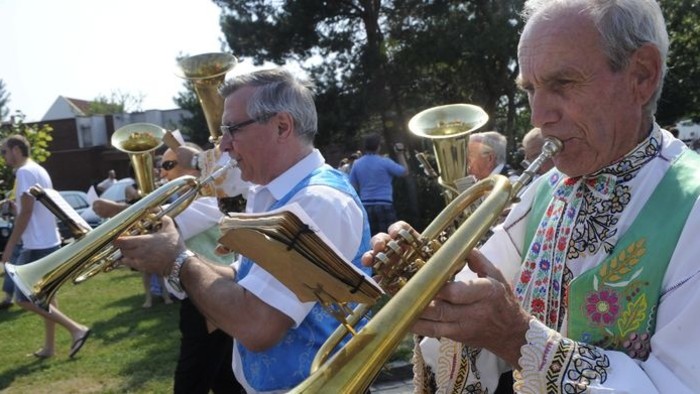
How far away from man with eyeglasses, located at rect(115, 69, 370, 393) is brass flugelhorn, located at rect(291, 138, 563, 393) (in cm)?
53

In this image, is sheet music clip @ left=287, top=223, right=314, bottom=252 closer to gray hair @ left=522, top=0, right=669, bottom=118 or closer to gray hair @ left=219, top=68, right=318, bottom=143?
gray hair @ left=522, top=0, right=669, bottom=118

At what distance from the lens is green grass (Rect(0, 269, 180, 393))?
5.95m

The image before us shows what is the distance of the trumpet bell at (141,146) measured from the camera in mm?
5035

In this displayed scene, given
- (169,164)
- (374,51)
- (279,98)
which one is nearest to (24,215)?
(169,164)

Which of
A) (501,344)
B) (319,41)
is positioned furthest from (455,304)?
(319,41)

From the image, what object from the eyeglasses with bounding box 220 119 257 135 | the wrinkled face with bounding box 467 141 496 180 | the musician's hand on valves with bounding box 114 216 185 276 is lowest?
the wrinkled face with bounding box 467 141 496 180

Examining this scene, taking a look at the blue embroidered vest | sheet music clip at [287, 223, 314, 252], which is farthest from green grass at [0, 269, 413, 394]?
sheet music clip at [287, 223, 314, 252]

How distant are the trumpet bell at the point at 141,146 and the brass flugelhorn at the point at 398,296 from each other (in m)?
3.53

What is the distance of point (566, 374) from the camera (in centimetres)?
151

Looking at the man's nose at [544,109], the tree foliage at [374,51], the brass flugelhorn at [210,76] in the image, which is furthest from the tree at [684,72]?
the man's nose at [544,109]

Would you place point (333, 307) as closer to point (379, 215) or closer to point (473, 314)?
point (473, 314)

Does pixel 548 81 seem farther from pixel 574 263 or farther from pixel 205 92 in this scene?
pixel 205 92

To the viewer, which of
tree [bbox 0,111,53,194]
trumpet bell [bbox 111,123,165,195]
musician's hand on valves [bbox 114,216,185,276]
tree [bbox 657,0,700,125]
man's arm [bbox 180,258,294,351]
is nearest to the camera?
man's arm [bbox 180,258,294,351]

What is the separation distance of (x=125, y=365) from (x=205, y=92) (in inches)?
126
